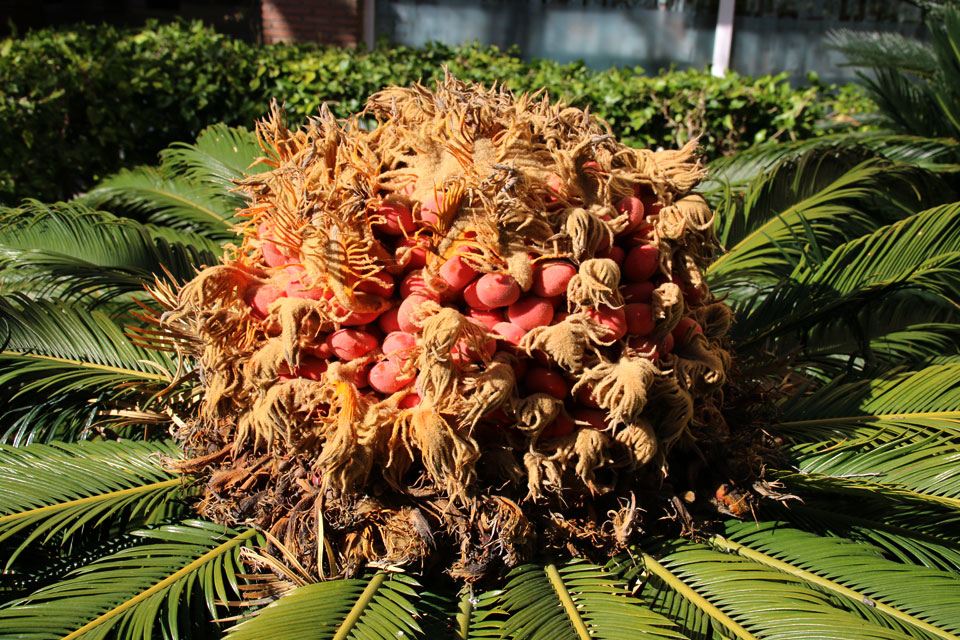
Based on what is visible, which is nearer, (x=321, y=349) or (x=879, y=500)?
(x=321, y=349)

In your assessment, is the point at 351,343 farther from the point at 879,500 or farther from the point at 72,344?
the point at 879,500

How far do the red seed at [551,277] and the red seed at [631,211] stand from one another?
19cm

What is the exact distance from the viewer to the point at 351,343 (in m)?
1.58

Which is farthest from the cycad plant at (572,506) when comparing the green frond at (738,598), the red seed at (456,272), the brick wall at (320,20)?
the brick wall at (320,20)

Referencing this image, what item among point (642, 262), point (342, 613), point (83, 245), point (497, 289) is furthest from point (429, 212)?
point (83, 245)

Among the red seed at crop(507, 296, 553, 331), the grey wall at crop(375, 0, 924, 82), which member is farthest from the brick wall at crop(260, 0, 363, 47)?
the red seed at crop(507, 296, 553, 331)

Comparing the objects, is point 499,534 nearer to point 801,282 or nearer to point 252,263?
point 252,263

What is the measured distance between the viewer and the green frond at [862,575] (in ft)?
4.86

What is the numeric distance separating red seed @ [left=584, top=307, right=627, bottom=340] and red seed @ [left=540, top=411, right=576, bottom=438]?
192mm

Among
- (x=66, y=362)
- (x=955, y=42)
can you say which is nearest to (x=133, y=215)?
(x=66, y=362)

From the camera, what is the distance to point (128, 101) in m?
5.81

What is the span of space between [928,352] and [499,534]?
197cm

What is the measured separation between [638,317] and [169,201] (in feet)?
7.90

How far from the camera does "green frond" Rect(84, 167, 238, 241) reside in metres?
3.10
